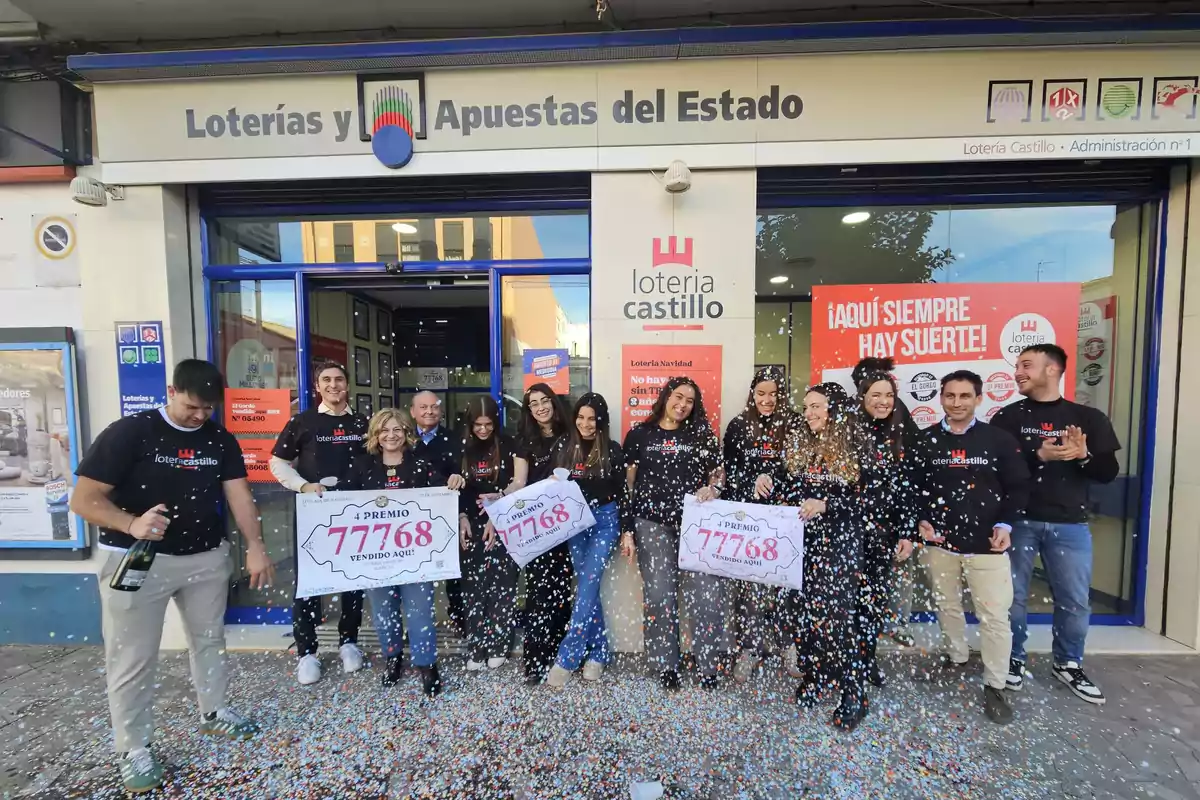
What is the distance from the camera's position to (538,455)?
10.1 ft

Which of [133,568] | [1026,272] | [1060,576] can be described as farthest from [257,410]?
[1026,272]

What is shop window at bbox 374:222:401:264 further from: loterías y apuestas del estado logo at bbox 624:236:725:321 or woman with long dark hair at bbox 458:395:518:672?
loterías y apuestas del estado logo at bbox 624:236:725:321

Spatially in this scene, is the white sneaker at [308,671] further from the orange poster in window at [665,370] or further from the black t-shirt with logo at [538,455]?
the orange poster in window at [665,370]

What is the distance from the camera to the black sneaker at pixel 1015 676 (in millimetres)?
2887

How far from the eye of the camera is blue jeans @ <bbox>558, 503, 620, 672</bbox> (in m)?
2.99

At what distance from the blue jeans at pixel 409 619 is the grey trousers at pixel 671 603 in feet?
4.40

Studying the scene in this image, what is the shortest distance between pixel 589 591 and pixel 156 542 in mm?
2279

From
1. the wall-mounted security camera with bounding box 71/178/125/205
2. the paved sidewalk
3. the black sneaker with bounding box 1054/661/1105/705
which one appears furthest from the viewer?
the wall-mounted security camera with bounding box 71/178/125/205

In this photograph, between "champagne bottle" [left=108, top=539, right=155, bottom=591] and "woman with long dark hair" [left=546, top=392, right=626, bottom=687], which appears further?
"woman with long dark hair" [left=546, top=392, right=626, bottom=687]

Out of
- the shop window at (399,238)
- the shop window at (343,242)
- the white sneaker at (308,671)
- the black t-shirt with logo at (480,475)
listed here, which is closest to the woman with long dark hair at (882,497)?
the black t-shirt with logo at (480,475)

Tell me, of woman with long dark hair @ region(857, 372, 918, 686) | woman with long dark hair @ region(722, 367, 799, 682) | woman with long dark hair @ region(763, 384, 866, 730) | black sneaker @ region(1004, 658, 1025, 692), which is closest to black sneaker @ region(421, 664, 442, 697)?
woman with long dark hair @ region(722, 367, 799, 682)

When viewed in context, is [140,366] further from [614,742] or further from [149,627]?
[614,742]

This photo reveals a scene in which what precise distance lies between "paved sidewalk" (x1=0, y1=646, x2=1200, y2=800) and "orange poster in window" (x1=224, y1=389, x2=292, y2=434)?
1725mm

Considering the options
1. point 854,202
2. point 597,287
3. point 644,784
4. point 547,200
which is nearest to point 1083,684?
point 644,784
